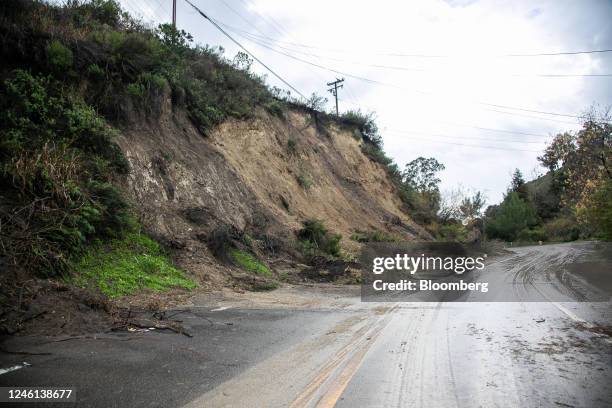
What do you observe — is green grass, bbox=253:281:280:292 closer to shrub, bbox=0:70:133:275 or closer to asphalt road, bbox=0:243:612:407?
asphalt road, bbox=0:243:612:407

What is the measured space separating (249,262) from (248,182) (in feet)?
22.6

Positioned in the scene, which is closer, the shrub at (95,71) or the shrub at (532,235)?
the shrub at (95,71)

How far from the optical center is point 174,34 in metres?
21.0

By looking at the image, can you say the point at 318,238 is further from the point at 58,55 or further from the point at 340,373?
the point at 340,373

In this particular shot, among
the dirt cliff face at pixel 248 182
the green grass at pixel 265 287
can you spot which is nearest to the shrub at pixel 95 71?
the dirt cliff face at pixel 248 182

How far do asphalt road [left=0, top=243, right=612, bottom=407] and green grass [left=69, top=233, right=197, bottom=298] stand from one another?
221cm

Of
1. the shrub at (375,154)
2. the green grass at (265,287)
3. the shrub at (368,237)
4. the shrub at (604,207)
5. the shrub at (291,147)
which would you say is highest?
the shrub at (375,154)

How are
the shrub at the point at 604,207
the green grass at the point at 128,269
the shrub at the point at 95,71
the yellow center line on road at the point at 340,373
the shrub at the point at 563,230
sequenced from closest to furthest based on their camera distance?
the yellow center line on road at the point at 340,373
the green grass at the point at 128,269
the shrub at the point at 95,71
the shrub at the point at 604,207
the shrub at the point at 563,230

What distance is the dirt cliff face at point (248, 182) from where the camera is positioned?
1482 centimetres

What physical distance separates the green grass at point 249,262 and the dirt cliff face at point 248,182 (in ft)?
3.88

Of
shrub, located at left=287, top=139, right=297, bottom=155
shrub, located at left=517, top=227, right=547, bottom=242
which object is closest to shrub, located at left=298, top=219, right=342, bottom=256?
shrub, located at left=287, top=139, right=297, bottom=155

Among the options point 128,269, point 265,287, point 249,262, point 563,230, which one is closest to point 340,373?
point 128,269

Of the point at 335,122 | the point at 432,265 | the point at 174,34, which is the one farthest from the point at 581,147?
the point at 174,34

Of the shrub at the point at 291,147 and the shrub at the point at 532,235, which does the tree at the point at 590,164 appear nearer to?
the shrub at the point at 291,147
